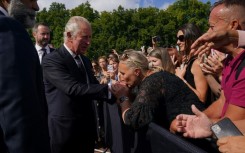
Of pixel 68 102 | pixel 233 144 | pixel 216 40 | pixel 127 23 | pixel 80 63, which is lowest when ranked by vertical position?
pixel 127 23

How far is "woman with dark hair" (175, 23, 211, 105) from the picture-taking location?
160 inches

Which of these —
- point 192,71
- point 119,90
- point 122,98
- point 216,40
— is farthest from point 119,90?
point 216,40

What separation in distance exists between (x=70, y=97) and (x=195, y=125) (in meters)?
1.72

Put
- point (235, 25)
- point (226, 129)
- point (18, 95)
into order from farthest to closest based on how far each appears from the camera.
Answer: point (235, 25)
point (226, 129)
point (18, 95)

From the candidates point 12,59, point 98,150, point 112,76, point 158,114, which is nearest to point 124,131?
point 158,114

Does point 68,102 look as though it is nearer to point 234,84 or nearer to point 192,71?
point 192,71

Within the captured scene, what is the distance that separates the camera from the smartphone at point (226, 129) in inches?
78.0

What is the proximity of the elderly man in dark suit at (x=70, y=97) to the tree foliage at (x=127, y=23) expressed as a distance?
63.6 m

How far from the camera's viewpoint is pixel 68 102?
3740mm

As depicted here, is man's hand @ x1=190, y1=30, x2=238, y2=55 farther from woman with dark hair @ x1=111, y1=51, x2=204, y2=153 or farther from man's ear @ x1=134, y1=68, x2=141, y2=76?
man's ear @ x1=134, y1=68, x2=141, y2=76

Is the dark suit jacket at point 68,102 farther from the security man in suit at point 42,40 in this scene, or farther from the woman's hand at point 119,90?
the security man in suit at point 42,40

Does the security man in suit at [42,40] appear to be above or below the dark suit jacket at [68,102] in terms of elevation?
above

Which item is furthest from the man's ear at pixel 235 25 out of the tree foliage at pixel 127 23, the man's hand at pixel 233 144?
the tree foliage at pixel 127 23

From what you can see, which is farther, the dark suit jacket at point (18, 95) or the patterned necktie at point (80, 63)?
the patterned necktie at point (80, 63)
